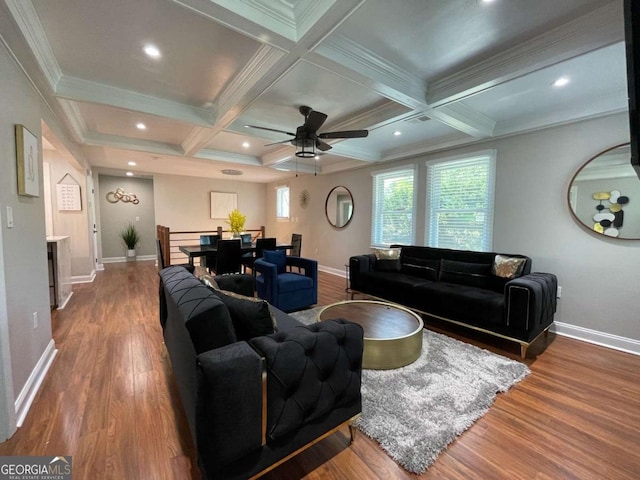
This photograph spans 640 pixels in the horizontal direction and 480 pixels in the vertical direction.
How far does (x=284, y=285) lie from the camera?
360 cm

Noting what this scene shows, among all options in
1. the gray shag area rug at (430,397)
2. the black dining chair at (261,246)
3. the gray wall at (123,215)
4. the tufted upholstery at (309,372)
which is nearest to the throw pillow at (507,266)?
the gray shag area rug at (430,397)

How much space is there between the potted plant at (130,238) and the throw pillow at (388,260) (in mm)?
6860

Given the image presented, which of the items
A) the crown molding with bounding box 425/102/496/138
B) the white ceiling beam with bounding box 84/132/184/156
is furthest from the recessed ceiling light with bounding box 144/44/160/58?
the white ceiling beam with bounding box 84/132/184/156

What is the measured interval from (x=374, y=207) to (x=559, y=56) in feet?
12.0

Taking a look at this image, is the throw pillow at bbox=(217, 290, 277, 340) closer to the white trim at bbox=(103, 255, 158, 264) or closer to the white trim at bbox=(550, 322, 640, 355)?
the white trim at bbox=(550, 322, 640, 355)

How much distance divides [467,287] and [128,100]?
4.46 meters

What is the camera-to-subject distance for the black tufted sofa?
110cm

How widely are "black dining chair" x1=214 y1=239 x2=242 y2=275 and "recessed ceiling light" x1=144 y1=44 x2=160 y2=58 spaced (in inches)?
104

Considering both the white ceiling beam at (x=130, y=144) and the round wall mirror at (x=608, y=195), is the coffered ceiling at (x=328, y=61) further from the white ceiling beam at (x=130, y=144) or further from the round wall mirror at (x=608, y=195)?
the round wall mirror at (x=608, y=195)

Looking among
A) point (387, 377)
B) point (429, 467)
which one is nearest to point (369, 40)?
point (387, 377)

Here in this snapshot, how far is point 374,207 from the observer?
18.1 feet

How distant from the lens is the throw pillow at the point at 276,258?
4.04m

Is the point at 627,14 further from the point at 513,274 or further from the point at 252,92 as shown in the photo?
the point at 513,274

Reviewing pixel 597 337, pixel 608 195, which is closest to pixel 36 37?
pixel 608 195
